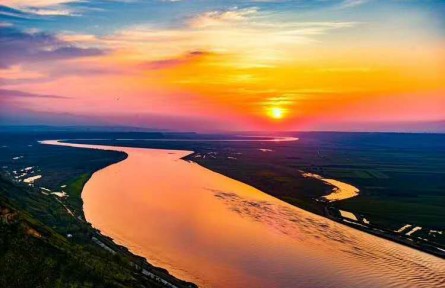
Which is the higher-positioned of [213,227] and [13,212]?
[13,212]

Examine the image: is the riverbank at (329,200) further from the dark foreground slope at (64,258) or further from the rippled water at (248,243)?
the dark foreground slope at (64,258)

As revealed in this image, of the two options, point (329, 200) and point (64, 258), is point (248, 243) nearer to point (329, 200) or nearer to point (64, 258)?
point (64, 258)

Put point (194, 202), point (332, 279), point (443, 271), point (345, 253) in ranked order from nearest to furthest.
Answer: point (332, 279), point (443, 271), point (345, 253), point (194, 202)

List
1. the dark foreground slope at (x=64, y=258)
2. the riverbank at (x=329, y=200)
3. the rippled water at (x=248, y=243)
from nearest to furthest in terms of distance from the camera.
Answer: the dark foreground slope at (x=64, y=258) < the rippled water at (x=248, y=243) < the riverbank at (x=329, y=200)

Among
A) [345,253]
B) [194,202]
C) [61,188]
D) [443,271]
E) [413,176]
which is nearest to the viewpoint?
[443,271]

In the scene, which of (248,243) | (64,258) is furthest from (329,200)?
(64,258)

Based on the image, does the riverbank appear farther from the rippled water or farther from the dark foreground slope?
the dark foreground slope

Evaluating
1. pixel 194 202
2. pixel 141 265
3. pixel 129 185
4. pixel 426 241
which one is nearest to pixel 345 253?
pixel 426 241

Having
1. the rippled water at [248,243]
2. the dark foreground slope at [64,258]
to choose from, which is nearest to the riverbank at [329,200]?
the rippled water at [248,243]

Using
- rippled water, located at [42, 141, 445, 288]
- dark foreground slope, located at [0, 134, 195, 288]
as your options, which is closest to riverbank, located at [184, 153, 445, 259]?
rippled water, located at [42, 141, 445, 288]

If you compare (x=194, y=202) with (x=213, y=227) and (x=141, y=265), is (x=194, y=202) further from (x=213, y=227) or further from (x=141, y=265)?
(x=141, y=265)
